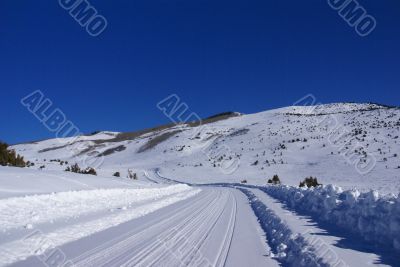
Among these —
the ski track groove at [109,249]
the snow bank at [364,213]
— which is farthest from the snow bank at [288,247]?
the ski track groove at [109,249]

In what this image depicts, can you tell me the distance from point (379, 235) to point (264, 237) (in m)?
2.67

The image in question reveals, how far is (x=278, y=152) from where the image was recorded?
2793 inches

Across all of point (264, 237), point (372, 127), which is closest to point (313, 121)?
point (372, 127)

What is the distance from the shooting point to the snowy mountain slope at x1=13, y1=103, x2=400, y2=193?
156 ft

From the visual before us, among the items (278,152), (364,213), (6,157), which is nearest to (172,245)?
(364,213)

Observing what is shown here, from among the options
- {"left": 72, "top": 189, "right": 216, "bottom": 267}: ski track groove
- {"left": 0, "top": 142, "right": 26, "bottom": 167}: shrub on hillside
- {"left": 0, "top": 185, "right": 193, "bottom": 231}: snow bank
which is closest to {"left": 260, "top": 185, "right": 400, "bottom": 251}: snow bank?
{"left": 72, "top": 189, "right": 216, "bottom": 267}: ski track groove

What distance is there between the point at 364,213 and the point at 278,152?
61938 mm

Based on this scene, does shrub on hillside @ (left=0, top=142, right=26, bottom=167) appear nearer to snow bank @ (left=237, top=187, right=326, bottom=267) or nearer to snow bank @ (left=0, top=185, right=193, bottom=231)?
snow bank @ (left=0, top=185, right=193, bottom=231)

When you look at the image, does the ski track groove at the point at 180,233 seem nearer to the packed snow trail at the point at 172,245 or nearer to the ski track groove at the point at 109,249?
the packed snow trail at the point at 172,245

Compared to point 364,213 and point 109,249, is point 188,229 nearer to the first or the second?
point 109,249

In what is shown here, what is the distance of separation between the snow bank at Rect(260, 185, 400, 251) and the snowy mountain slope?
51.5 feet

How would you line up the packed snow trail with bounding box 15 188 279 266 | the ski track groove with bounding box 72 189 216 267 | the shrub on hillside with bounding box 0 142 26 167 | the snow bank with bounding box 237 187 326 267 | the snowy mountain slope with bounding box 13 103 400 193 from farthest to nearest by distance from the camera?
the snowy mountain slope with bounding box 13 103 400 193, the shrub on hillside with bounding box 0 142 26 167, the packed snow trail with bounding box 15 188 279 266, the snow bank with bounding box 237 187 326 267, the ski track groove with bounding box 72 189 216 267

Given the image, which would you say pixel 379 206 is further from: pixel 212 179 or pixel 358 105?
pixel 358 105

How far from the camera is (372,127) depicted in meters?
75.8
